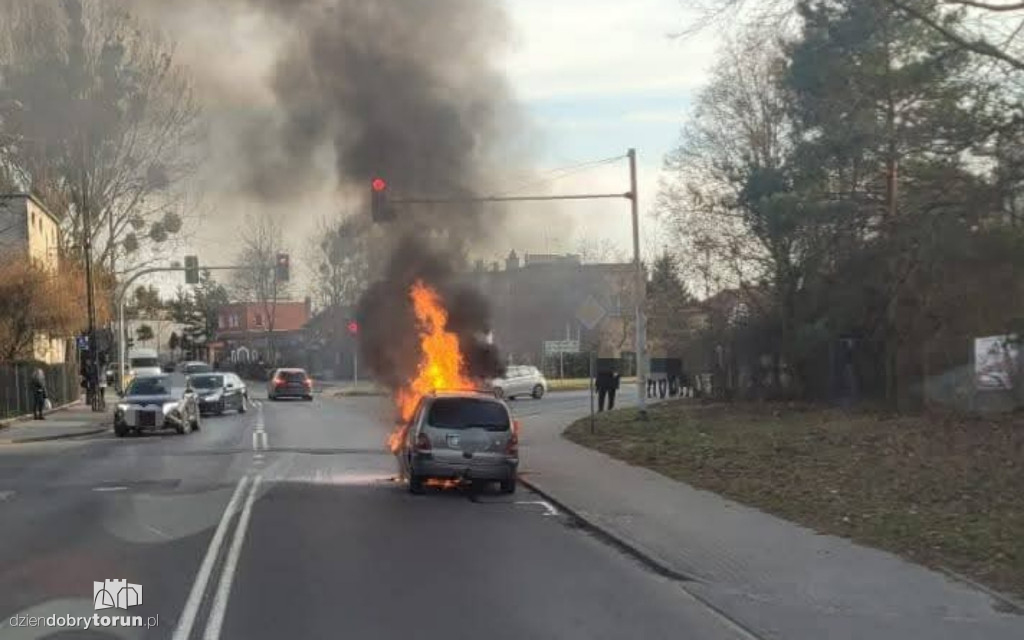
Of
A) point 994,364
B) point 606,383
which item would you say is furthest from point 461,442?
point 606,383

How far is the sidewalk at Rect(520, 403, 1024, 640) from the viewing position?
272 inches

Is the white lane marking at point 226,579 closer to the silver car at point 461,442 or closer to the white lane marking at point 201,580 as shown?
the white lane marking at point 201,580

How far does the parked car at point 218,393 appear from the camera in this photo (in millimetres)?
33875

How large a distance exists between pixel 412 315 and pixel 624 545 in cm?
1084

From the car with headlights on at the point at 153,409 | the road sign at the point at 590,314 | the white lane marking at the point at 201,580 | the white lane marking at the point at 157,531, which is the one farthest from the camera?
the car with headlights on at the point at 153,409

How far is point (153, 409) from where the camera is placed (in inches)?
975

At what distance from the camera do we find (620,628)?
688 cm

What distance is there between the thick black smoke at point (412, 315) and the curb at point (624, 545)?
6899 millimetres

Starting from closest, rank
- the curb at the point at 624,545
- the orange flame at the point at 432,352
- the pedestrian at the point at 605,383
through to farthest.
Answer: the curb at the point at 624,545 → the orange flame at the point at 432,352 → the pedestrian at the point at 605,383

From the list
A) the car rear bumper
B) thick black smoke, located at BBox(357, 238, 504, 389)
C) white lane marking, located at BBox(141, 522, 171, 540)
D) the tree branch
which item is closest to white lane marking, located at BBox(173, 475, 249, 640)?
white lane marking, located at BBox(141, 522, 171, 540)

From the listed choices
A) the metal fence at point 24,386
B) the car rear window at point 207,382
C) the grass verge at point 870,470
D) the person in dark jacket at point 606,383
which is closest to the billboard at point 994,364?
the grass verge at point 870,470

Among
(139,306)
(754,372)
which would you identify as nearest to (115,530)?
(754,372)

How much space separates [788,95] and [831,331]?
531 cm

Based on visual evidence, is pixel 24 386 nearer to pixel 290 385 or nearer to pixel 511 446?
pixel 290 385
